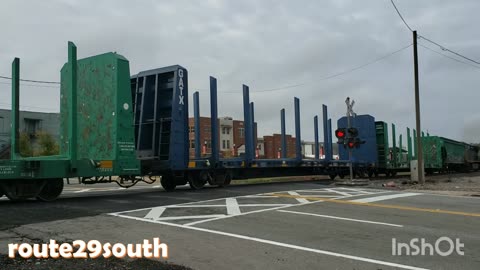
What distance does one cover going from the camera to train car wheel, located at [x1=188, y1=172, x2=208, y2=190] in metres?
17.3

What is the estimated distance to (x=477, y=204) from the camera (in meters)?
13.0

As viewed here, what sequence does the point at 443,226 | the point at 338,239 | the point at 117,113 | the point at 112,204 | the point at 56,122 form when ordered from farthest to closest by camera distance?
the point at 56,122 < the point at 117,113 < the point at 112,204 < the point at 443,226 < the point at 338,239

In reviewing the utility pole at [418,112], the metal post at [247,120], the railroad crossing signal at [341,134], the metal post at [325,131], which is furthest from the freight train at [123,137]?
the utility pole at [418,112]

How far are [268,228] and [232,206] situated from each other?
3208 millimetres

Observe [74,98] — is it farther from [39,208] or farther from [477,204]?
[477,204]

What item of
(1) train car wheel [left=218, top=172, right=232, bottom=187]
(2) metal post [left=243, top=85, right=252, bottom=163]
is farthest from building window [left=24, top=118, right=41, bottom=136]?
(1) train car wheel [left=218, top=172, right=232, bottom=187]

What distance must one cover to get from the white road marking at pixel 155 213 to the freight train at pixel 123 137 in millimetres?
3014

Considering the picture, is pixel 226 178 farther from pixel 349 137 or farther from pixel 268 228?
pixel 268 228

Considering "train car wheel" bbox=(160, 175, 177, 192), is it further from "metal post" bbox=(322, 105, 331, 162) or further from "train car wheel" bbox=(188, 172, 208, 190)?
"metal post" bbox=(322, 105, 331, 162)

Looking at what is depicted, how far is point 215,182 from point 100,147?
18.9ft

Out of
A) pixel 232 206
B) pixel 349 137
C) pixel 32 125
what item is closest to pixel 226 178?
pixel 349 137

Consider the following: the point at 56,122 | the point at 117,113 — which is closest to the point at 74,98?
the point at 117,113

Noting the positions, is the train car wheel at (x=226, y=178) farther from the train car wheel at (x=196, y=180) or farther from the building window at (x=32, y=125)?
the building window at (x=32, y=125)

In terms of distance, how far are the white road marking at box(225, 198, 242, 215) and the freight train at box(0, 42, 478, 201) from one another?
341cm
